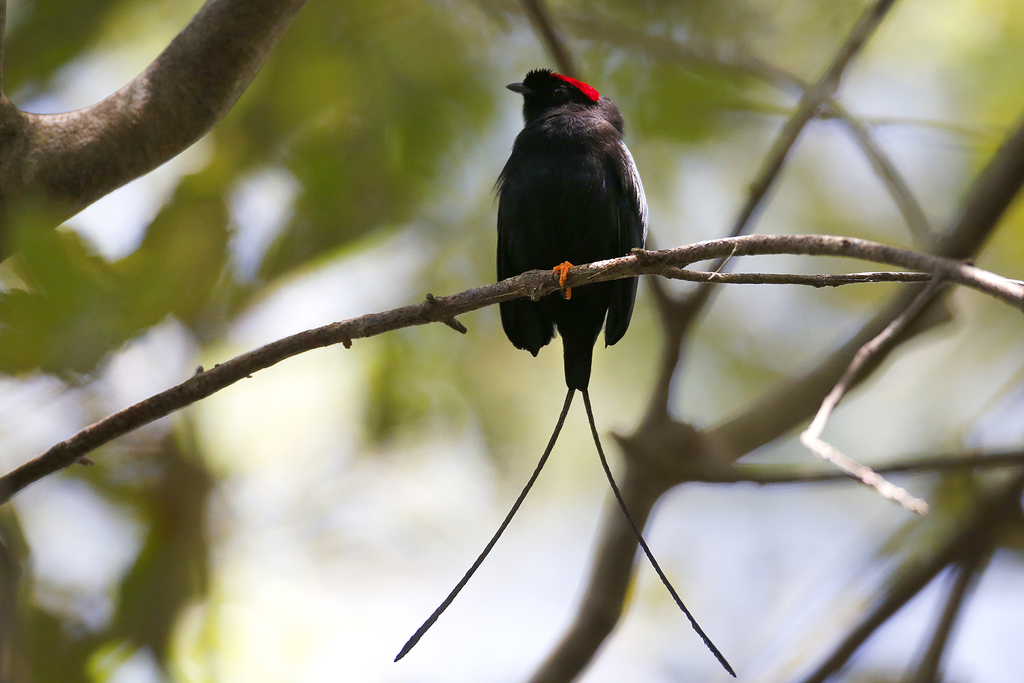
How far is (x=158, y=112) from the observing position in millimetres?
2643

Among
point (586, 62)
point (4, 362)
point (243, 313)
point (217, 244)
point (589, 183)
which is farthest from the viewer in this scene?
point (586, 62)

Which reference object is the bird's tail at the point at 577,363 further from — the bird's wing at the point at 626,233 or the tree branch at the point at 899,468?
the tree branch at the point at 899,468

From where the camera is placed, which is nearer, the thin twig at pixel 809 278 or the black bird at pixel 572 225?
the thin twig at pixel 809 278

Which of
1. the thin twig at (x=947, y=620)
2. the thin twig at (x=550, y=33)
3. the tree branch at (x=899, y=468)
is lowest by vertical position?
the thin twig at (x=947, y=620)

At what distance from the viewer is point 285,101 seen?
517 centimetres

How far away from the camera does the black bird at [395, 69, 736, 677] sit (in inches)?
130

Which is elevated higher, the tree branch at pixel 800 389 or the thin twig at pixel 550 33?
the thin twig at pixel 550 33

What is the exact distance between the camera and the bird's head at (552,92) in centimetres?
403

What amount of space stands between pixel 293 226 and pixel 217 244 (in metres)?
1.27

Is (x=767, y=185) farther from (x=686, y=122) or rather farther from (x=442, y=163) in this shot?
(x=442, y=163)

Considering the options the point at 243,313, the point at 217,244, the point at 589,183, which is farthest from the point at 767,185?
the point at 243,313

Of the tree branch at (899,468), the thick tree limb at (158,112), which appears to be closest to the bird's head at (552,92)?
the thick tree limb at (158,112)

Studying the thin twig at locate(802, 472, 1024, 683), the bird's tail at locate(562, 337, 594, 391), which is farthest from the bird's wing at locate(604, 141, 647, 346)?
the thin twig at locate(802, 472, 1024, 683)

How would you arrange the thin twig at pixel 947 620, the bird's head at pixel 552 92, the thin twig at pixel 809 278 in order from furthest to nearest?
1. the bird's head at pixel 552 92
2. the thin twig at pixel 947 620
3. the thin twig at pixel 809 278
